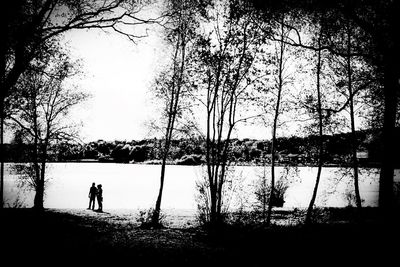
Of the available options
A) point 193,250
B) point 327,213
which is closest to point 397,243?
point 193,250

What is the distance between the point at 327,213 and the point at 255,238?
1453 centimetres

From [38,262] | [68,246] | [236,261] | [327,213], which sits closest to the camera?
[38,262]

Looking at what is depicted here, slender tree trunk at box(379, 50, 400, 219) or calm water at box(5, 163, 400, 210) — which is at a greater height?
slender tree trunk at box(379, 50, 400, 219)

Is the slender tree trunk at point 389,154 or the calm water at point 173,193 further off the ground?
the slender tree trunk at point 389,154

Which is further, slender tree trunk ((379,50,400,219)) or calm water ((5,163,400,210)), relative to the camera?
calm water ((5,163,400,210))

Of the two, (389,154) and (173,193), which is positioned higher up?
(389,154)

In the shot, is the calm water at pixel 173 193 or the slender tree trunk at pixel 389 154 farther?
the calm water at pixel 173 193

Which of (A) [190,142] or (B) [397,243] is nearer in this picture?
(B) [397,243]

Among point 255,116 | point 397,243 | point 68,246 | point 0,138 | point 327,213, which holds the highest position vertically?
point 255,116

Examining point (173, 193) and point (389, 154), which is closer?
point (389, 154)

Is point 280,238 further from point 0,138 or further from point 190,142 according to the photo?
point 0,138

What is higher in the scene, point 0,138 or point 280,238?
point 0,138

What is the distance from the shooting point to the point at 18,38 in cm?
791

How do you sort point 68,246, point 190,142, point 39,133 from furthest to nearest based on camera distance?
1. point 39,133
2. point 190,142
3. point 68,246
